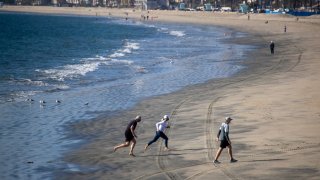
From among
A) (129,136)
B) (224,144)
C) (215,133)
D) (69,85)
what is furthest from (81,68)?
(224,144)

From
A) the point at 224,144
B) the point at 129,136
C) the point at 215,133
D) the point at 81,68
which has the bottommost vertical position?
the point at 81,68

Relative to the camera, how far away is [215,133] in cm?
1905

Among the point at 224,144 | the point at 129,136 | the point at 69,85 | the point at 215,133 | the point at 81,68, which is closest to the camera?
the point at 224,144

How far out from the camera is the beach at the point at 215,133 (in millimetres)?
15016

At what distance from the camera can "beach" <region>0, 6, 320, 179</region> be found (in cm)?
1502

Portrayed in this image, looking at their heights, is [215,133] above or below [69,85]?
above

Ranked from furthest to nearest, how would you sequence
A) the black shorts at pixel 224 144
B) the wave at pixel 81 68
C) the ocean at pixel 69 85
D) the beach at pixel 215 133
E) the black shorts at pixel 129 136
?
the wave at pixel 81 68 → the ocean at pixel 69 85 → the black shorts at pixel 129 136 → the black shorts at pixel 224 144 → the beach at pixel 215 133

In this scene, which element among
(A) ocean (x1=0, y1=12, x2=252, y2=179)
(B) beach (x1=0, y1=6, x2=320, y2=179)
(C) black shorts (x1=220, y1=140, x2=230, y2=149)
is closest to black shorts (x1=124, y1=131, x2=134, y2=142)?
(B) beach (x1=0, y1=6, x2=320, y2=179)

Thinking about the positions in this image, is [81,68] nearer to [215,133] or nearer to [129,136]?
[215,133]

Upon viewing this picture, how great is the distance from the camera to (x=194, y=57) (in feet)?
163

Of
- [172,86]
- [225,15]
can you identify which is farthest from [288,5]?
[172,86]

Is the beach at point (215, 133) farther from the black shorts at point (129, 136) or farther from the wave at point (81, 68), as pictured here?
the wave at point (81, 68)

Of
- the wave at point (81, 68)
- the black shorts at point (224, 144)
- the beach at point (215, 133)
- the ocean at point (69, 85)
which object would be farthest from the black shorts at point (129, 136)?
the wave at point (81, 68)

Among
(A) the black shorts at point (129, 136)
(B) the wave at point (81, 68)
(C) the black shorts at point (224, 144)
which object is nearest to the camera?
(C) the black shorts at point (224, 144)
